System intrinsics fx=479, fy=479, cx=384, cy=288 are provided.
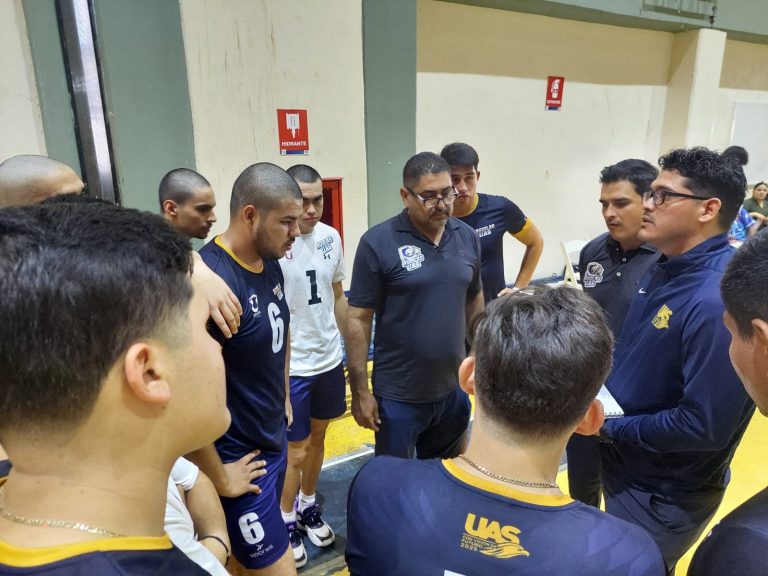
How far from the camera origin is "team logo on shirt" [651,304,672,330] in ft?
5.62

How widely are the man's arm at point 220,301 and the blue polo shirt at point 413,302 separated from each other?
90cm

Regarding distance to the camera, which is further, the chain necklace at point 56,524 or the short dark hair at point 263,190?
the short dark hair at point 263,190

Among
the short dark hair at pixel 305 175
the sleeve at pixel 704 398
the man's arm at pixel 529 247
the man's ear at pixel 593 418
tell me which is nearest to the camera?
the man's ear at pixel 593 418

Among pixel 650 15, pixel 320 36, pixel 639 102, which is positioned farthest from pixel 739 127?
pixel 320 36

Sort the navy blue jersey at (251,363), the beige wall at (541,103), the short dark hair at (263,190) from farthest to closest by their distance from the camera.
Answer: the beige wall at (541,103) → the short dark hair at (263,190) → the navy blue jersey at (251,363)

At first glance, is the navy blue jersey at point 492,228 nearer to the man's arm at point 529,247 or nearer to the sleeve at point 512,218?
the sleeve at point 512,218

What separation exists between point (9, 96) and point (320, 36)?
231cm

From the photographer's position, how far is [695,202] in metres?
1.88

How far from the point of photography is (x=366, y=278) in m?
Answer: 2.42

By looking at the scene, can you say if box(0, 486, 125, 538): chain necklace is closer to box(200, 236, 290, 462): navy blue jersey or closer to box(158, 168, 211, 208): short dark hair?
box(200, 236, 290, 462): navy blue jersey

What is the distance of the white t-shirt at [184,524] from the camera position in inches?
37.6

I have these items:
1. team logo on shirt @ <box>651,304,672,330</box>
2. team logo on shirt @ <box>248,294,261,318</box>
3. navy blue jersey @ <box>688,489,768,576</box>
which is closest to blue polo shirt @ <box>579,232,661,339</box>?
team logo on shirt @ <box>651,304,672,330</box>

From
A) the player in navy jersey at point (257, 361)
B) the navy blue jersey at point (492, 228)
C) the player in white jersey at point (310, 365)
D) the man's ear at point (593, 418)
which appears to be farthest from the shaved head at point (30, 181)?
the navy blue jersey at point (492, 228)

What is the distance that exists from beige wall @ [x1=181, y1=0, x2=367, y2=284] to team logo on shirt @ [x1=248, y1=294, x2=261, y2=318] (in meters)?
2.28
